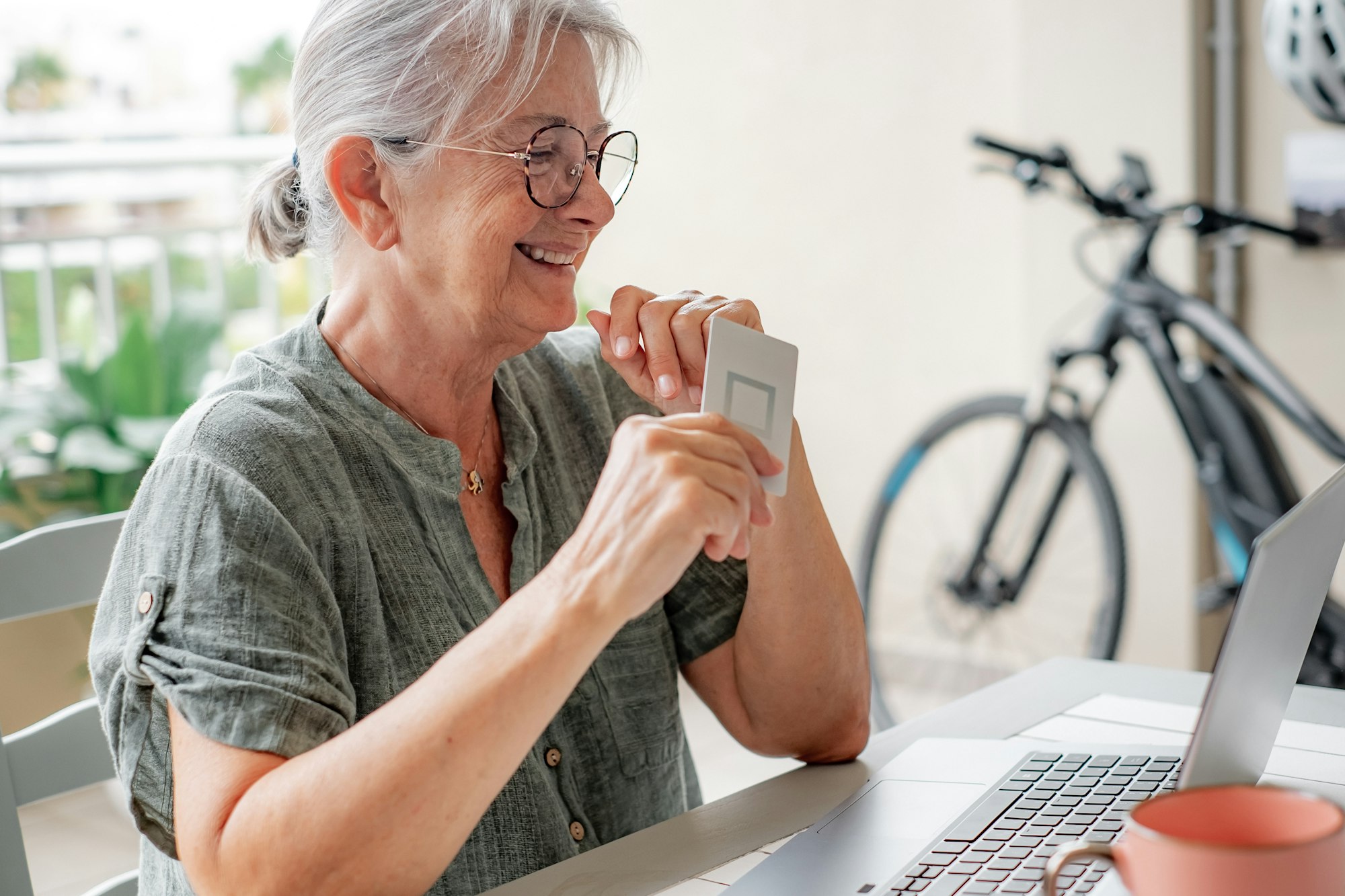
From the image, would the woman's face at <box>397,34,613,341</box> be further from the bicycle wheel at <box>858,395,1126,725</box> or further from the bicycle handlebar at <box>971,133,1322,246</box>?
the bicycle wheel at <box>858,395,1126,725</box>

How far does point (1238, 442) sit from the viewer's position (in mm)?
2285

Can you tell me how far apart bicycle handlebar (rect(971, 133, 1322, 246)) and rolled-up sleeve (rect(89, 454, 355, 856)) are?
5.51ft

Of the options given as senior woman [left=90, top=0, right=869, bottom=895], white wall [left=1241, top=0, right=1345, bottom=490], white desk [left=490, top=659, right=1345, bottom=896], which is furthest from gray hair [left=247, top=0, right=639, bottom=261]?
white wall [left=1241, top=0, right=1345, bottom=490]

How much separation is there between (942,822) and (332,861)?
1.25 ft

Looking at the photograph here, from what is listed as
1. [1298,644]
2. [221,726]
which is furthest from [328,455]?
[1298,644]

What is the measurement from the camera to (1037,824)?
0.82 metres

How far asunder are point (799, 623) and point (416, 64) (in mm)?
550

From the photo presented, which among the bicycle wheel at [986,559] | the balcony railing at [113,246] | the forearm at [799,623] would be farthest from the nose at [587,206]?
the balcony railing at [113,246]

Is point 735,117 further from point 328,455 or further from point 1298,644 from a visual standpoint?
point 1298,644

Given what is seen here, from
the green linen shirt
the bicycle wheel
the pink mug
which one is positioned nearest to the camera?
the pink mug

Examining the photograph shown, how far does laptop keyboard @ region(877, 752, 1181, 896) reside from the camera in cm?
74

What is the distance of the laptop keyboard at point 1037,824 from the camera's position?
736 millimetres

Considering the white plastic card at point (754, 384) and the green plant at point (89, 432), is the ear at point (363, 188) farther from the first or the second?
the green plant at point (89, 432)

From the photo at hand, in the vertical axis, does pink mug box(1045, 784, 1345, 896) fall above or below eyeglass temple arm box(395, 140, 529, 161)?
below
